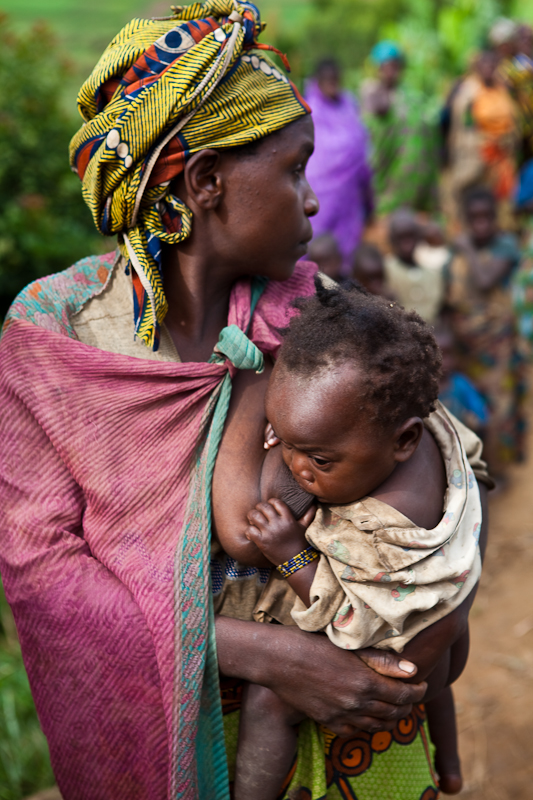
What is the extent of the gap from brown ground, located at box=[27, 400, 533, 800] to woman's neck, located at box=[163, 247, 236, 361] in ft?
7.39

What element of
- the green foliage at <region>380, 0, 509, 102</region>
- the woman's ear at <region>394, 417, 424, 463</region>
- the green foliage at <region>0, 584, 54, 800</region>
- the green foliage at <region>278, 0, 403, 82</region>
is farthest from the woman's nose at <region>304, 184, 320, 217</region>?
the green foliage at <region>278, 0, 403, 82</region>

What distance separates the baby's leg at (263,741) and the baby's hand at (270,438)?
539 millimetres

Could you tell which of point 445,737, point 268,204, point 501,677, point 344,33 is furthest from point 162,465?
point 344,33

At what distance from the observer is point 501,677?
4168mm

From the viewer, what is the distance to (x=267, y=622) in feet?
5.72

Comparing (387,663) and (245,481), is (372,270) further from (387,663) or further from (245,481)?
(387,663)

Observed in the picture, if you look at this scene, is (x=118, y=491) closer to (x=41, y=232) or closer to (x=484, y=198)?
(x=41, y=232)

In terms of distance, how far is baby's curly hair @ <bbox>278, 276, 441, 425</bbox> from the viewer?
148 cm

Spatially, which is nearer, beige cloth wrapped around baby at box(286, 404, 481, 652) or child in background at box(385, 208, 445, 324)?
beige cloth wrapped around baby at box(286, 404, 481, 652)

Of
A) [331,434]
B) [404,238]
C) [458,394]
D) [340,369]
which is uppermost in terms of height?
[340,369]

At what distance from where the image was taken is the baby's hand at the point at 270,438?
1.68m

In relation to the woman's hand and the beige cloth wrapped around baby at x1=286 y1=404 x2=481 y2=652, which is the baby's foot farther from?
the beige cloth wrapped around baby at x1=286 y1=404 x2=481 y2=652

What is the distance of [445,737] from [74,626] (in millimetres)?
1135

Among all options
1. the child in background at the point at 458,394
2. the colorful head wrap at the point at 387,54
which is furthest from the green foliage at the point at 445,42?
the child in background at the point at 458,394
